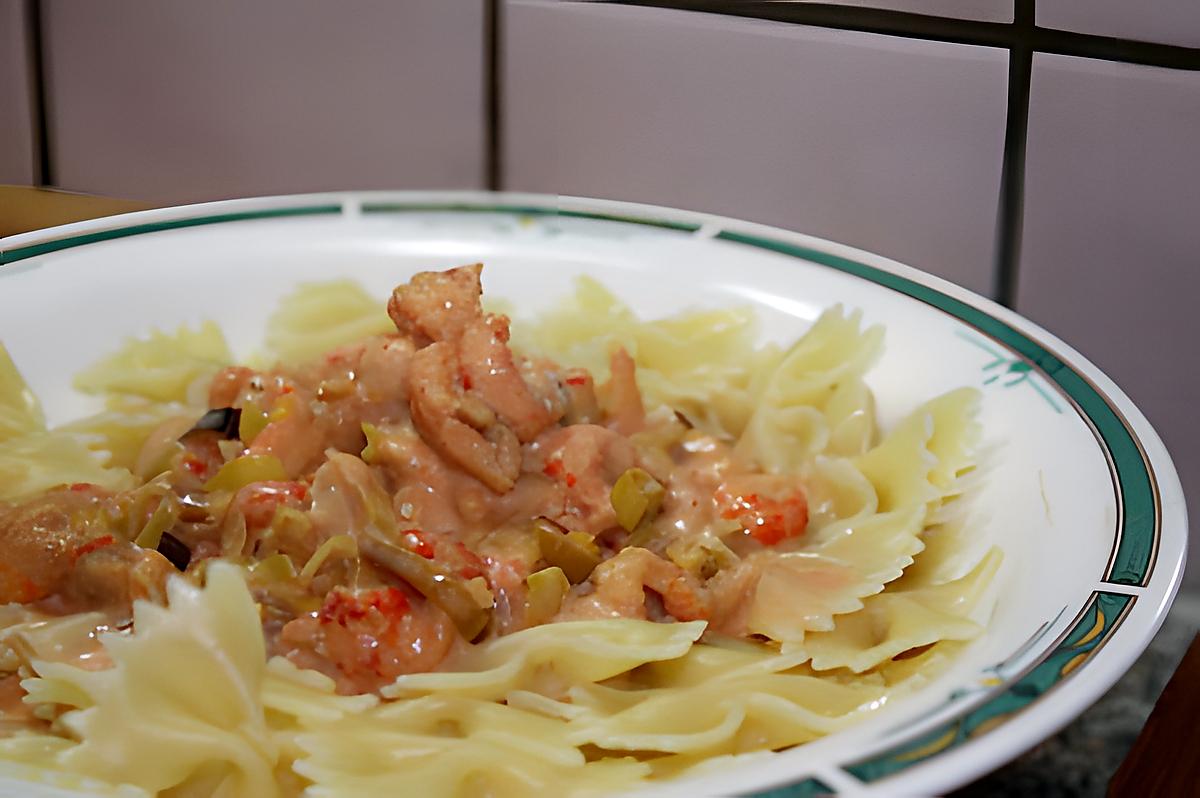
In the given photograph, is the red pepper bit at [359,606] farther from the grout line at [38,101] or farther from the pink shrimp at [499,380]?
the grout line at [38,101]

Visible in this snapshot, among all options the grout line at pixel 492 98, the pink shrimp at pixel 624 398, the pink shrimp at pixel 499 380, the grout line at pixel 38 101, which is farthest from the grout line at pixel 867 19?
the grout line at pixel 38 101

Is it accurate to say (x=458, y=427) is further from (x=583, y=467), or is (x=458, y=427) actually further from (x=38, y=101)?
(x=38, y=101)

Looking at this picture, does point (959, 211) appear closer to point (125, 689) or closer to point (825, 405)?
point (825, 405)

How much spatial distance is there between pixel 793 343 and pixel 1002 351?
30cm

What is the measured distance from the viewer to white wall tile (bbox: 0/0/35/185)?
2.84m

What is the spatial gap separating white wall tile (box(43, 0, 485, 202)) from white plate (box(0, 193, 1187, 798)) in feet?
1.51

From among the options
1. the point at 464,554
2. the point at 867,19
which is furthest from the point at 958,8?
the point at 464,554

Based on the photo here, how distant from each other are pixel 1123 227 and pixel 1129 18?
31 centimetres

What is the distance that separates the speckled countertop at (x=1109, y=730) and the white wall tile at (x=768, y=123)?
0.70m

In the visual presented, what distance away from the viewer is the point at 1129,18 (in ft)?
6.07

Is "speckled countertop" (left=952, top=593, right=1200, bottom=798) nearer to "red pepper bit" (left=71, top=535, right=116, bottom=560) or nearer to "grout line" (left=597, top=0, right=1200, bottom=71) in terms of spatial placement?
"grout line" (left=597, top=0, right=1200, bottom=71)

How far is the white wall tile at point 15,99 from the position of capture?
2.84m

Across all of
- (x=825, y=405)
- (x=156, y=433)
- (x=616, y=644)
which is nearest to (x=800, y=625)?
(x=616, y=644)

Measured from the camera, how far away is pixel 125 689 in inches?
40.3
